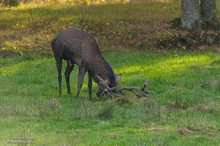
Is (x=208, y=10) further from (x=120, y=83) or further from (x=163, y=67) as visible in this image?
(x=120, y=83)

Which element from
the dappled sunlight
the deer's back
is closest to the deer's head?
the deer's back

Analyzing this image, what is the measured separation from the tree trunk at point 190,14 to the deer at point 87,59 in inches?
390

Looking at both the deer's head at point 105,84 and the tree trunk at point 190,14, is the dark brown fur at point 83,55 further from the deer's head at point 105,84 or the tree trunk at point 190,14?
the tree trunk at point 190,14

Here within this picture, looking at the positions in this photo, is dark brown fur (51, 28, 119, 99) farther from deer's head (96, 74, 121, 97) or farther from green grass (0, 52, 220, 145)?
green grass (0, 52, 220, 145)

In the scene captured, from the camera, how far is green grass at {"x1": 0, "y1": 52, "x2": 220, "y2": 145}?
37.2 feet

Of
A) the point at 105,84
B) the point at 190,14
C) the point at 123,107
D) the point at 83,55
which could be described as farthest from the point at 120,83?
the point at 190,14

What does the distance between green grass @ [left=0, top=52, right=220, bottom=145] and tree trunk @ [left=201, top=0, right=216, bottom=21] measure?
4.97 m

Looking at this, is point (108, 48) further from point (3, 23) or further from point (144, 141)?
point (144, 141)

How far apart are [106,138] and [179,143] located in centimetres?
124

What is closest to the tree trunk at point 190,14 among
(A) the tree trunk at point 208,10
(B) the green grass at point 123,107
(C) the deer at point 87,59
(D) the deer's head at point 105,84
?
(A) the tree trunk at point 208,10

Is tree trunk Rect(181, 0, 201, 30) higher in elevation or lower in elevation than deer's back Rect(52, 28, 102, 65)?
lower

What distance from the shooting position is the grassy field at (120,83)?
38.2 feet

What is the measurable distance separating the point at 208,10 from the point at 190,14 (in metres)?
1.35

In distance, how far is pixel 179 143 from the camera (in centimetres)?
1088
